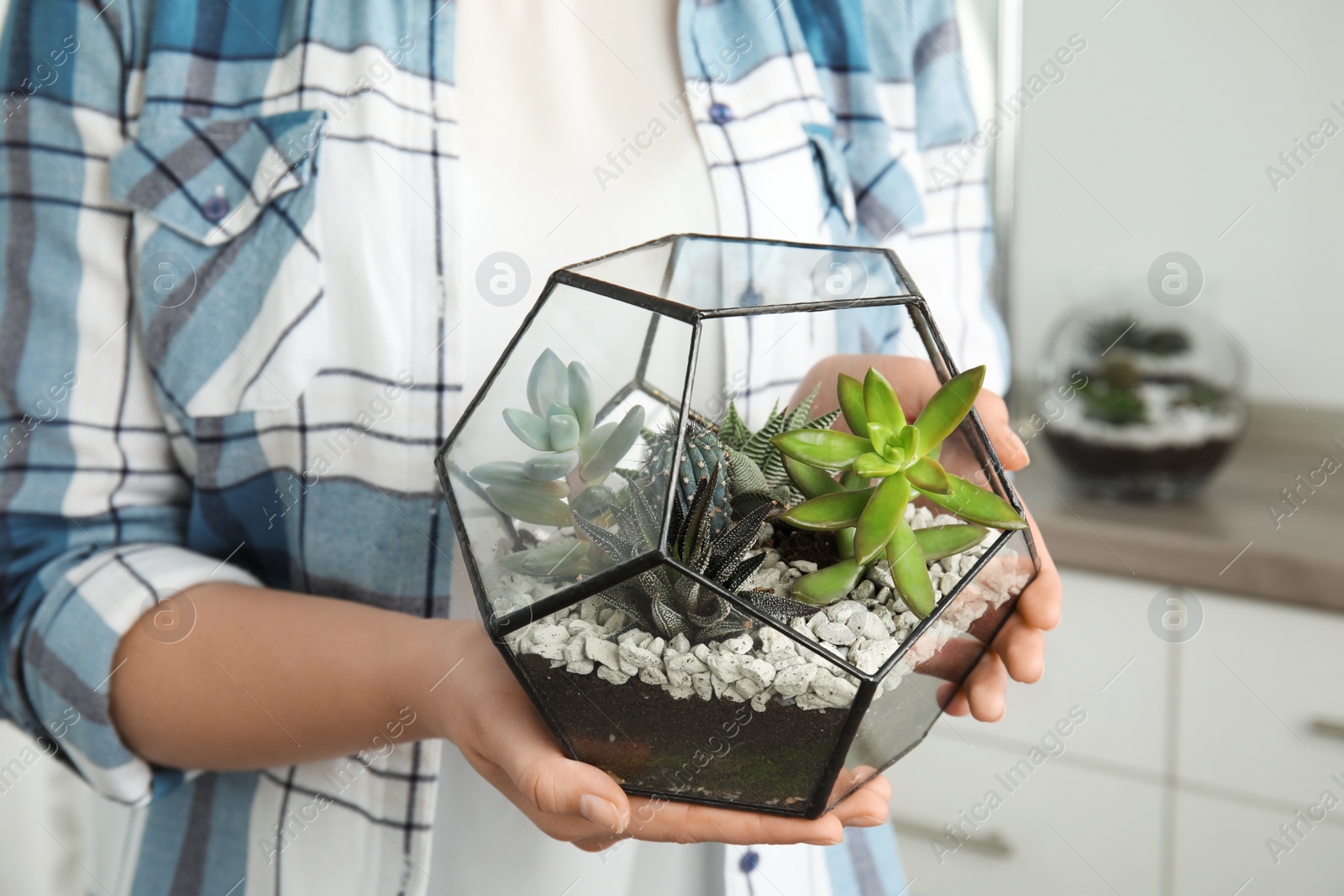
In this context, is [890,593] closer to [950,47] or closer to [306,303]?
[306,303]

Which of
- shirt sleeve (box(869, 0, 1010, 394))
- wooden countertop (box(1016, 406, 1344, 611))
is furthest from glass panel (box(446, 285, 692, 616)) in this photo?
wooden countertop (box(1016, 406, 1344, 611))

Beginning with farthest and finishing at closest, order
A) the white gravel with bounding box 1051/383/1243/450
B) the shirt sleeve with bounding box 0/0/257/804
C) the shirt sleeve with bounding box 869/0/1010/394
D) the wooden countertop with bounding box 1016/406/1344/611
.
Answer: the white gravel with bounding box 1051/383/1243/450 → the wooden countertop with bounding box 1016/406/1344/611 → the shirt sleeve with bounding box 869/0/1010/394 → the shirt sleeve with bounding box 0/0/257/804

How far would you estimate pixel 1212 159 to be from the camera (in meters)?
1.32

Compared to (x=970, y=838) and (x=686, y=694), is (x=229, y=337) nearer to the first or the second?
(x=686, y=694)

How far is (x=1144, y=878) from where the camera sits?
3.90ft

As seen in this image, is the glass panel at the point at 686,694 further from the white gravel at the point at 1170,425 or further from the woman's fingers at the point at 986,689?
the white gravel at the point at 1170,425

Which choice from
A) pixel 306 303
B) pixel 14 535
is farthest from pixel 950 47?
pixel 14 535

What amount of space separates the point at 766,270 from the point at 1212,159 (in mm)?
1137

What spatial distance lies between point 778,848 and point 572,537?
361 millimetres

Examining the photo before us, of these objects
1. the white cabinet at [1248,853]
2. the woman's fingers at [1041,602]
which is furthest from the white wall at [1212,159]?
the woman's fingers at [1041,602]

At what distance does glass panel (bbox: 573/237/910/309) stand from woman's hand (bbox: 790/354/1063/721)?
0.04m

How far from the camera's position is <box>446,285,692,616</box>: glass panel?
0.40 metres

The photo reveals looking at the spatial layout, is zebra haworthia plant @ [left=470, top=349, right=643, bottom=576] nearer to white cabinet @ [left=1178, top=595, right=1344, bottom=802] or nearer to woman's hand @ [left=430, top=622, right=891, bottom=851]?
woman's hand @ [left=430, top=622, right=891, bottom=851]

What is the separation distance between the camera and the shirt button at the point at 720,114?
662 millimetres
